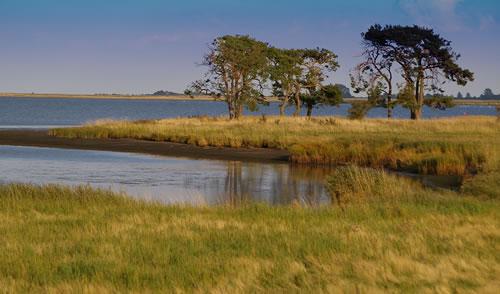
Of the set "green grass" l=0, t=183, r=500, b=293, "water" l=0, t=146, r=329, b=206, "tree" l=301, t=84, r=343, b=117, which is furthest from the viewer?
"tree" l=301, t=84, r=343, b=117

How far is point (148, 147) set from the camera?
41.4 metres

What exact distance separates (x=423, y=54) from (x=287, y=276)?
49125 millimetres

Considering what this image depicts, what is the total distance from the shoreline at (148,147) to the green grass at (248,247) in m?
20.7

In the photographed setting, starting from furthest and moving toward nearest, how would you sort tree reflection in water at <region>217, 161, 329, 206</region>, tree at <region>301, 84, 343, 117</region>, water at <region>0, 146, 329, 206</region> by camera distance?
1. tree at <region>301, 84, 343, 117</region>
2. water at <region>0, 146, 329, 206</region>
3. tree reflection in water at <region>217, 161, 329, 206</region>

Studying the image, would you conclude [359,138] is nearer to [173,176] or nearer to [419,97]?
[173,176]

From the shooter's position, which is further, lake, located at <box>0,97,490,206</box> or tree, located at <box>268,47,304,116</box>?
tree, located at <box>268,47,304,116</box>

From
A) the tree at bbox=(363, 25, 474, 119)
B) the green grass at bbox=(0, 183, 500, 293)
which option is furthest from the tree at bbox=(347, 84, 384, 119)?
the green grass at bbox=(0, 183, 500, 293)

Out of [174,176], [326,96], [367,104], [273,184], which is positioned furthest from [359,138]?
[326,96]

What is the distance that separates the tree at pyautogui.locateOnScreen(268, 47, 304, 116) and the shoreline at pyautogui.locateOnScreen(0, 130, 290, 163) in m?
22.3

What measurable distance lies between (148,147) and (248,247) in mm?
31361

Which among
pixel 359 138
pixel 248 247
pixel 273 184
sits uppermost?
pixel 248 247

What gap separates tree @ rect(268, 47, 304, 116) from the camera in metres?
63.7

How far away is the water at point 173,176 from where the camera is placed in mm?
21609

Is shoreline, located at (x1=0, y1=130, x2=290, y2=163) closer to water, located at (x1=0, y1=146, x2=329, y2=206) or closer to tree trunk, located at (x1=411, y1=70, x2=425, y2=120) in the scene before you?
water, located at (x1=0, y1=146, x2=329, y2=206)
